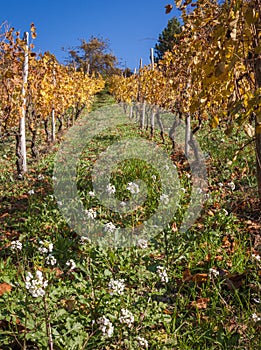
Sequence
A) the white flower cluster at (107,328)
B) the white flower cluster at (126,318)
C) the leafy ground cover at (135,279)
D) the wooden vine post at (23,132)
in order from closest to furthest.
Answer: the white flower cluster at (107,328) → the white flower cluster at (126,318) → the leafy ground cover at (135,279) → the wooden vine post at (23,132)

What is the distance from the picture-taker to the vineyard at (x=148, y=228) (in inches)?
75.7

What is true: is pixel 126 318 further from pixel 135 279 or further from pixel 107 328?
pixel 135 279

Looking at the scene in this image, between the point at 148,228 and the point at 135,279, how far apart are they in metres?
1.14

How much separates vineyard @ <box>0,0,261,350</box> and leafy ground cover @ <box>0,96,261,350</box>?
0.01 m

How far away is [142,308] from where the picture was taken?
7.37 feet

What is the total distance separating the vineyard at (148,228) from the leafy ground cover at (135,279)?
13mm

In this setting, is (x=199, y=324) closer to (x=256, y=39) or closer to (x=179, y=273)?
(x=179, y=273)

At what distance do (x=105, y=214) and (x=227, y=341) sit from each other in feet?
7.83

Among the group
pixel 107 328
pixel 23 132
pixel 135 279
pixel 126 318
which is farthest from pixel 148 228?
pixel 23 132

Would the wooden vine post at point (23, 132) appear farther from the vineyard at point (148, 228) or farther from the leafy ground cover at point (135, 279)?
the leafy ground cover at point (135, 279)

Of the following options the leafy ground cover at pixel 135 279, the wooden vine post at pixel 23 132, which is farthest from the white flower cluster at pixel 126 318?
the wooden vine post at pixel 23 132

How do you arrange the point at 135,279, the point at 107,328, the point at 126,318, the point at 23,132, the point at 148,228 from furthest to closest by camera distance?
the point at 23,132
the point at 148,228
the point at 135,279
the point at 126,318
the point at 107,328

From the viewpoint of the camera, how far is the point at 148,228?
3785 mm

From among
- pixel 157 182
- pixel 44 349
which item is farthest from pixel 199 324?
A: pixel 157 182
